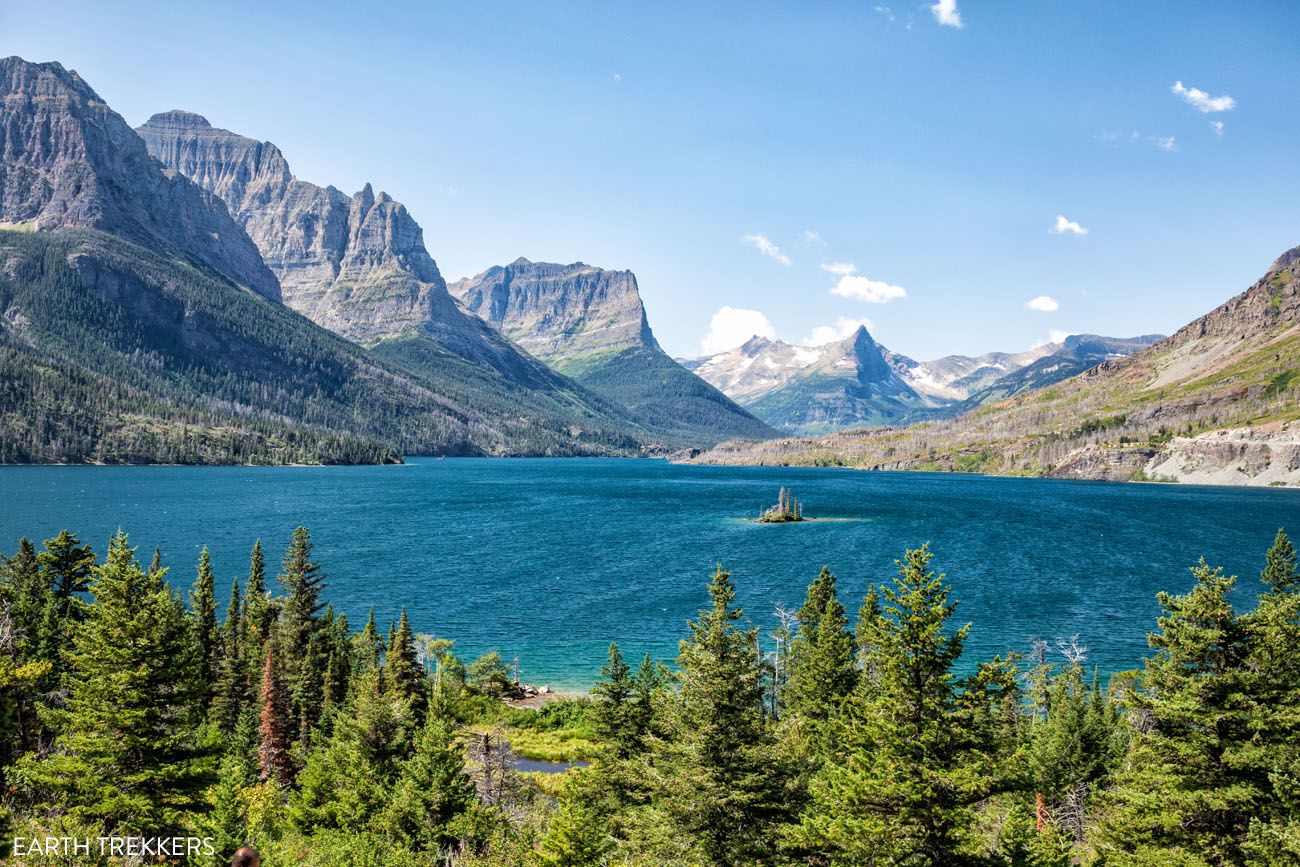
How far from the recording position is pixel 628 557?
135375 millimetres

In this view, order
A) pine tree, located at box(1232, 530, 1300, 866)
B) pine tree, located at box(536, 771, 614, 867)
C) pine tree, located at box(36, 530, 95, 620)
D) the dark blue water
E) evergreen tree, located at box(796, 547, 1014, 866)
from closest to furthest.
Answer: pine tree, located at box(1232, 530, 1300, 866)
evergreen tree, located at box(796, 547, 1014, 866)
pine tree, located at box(536, 771, 614, 867)
pine tree, located at box(36, 530, 95, 620)
the dark blue water

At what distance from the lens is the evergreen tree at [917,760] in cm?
2100

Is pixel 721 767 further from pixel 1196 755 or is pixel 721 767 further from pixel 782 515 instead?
pixel 782 515

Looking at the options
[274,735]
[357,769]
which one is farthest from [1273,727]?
[274,735]

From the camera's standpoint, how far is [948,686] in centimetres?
2230

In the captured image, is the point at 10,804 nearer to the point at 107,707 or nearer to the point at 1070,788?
the point at 107,707

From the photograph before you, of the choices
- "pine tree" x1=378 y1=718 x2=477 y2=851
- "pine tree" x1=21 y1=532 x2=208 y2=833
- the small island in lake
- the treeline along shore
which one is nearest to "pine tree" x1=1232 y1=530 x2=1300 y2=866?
the treeline along shore

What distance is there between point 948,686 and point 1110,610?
315 feet

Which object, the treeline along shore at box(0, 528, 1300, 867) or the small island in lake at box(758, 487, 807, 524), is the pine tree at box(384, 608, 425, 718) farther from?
the small island in lake at box(758, 487, 807, 524)

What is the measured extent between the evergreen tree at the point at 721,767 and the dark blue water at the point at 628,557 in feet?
176

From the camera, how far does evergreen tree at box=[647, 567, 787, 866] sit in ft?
74.6

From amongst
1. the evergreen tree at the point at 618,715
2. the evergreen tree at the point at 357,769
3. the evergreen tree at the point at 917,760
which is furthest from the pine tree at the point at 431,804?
the evergreen tree at the point at 917,760

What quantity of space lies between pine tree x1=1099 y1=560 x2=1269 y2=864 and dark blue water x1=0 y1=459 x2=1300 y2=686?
58028mm

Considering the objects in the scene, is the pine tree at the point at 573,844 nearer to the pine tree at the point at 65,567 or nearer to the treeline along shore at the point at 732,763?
the treeline along shore at the point at 732,763
